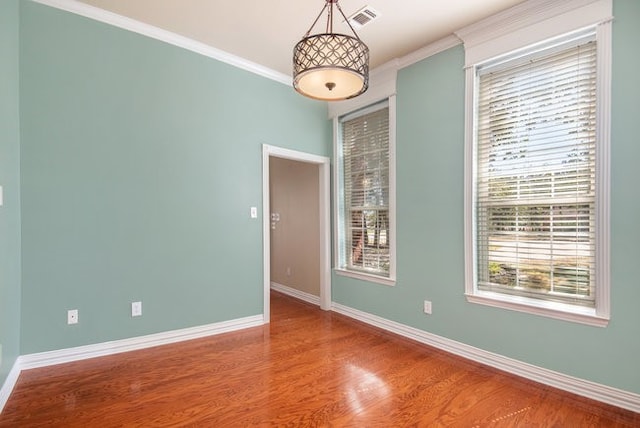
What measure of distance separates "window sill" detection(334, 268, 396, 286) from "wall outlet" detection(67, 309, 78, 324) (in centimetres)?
270

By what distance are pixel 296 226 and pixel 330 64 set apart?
3.41m

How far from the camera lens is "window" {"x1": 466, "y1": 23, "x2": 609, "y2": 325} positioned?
7.11 feet

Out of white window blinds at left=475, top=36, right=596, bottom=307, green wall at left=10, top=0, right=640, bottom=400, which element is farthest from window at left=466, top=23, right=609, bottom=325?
green wall at left=10, top=0, right=640, bottom=400

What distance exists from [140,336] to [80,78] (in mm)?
2278

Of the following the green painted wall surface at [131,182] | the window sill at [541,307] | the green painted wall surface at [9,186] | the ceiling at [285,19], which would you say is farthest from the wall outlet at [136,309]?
the window sill at [541,307]

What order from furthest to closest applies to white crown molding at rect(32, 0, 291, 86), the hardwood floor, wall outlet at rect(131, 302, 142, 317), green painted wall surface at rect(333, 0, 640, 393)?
1. wall outlet at rect(131, 302, 142, 317)
2. white crown molding at rect(32, 0, 291, 86)
3. green painted wall surface at rect(333, 0, 640, 393)
4. the hardwood floor

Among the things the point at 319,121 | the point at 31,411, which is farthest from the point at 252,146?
the point at 31,411

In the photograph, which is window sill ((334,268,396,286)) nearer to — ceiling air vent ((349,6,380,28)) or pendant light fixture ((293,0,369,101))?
pendant light fixture ((293,0,369,101))

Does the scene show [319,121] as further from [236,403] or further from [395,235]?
[236,403]

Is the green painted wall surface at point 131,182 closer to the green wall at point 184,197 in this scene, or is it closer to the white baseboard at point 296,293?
the green wall at point 184,197

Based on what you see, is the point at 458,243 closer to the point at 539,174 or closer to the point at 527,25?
the point at 539,174

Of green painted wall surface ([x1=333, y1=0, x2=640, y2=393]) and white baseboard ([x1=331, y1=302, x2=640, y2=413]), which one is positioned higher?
green painted wall surface ([x1=333, y1=0, x2=640, y2=393])

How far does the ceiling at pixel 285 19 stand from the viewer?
250 cm

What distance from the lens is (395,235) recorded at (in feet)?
11.1
